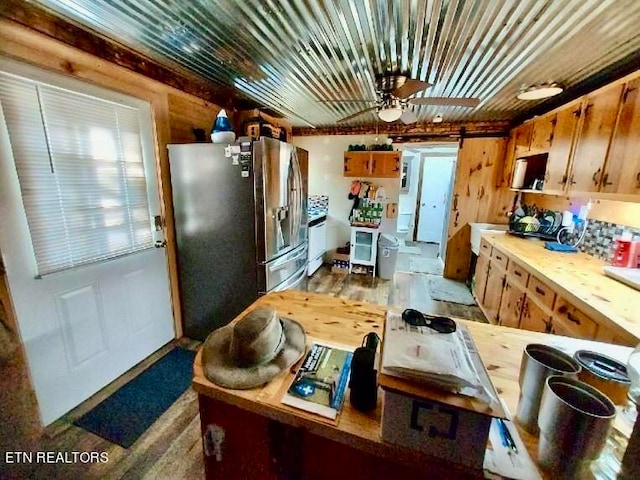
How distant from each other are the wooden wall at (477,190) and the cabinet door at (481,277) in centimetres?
66

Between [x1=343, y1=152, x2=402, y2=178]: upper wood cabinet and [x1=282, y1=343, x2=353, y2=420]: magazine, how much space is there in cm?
360

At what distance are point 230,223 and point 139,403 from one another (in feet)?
4.53

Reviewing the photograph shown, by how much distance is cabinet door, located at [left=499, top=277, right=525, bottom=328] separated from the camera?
230 centimetres

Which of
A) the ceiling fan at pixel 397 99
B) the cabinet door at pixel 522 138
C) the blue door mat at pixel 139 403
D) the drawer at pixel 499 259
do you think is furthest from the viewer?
the cabinet door at pixel 522 138

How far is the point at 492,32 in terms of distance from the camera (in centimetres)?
153

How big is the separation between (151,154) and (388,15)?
1920 millimetres

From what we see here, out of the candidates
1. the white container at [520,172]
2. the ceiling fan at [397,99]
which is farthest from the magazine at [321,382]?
the white container at [520,172]

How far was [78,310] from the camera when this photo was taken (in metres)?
1.72

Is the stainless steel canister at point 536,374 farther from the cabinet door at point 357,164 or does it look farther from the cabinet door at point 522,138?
the cabinet door at point 357,164

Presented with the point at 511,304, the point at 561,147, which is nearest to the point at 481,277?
the point at 511,304

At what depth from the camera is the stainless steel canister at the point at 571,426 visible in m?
0.52

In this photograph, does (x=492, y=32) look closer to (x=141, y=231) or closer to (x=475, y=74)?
(x=475, y=74)

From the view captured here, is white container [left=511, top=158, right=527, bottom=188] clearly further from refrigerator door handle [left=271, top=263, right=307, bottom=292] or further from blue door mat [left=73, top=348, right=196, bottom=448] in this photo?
blue door mat [left=73, top=348, right=196, bottom=448]

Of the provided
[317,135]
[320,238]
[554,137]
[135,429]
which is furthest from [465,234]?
[135,429]
